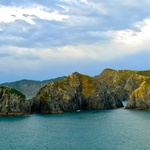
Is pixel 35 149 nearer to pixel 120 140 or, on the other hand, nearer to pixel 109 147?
pixel 109 147

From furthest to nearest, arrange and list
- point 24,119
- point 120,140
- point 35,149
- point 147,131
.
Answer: point 24,119
point 147,131
point 120,140
point 35,149

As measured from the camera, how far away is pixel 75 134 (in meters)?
133

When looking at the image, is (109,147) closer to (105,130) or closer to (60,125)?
(105,130)

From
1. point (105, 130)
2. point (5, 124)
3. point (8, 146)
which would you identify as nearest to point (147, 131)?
point (105, 130)

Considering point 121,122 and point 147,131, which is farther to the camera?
point 121,122

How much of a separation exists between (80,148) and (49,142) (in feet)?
54.8

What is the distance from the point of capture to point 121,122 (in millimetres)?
169750

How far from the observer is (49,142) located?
118062mm

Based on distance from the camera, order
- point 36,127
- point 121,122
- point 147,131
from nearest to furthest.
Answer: point 147,131
point 36,127
point 121,122

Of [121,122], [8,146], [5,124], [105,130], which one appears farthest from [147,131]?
[5,124]

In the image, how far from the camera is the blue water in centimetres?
10992

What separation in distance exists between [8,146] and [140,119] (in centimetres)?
8785

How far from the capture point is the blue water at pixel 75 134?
361 feet

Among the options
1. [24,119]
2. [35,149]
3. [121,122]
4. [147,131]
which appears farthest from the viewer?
[24,119]
